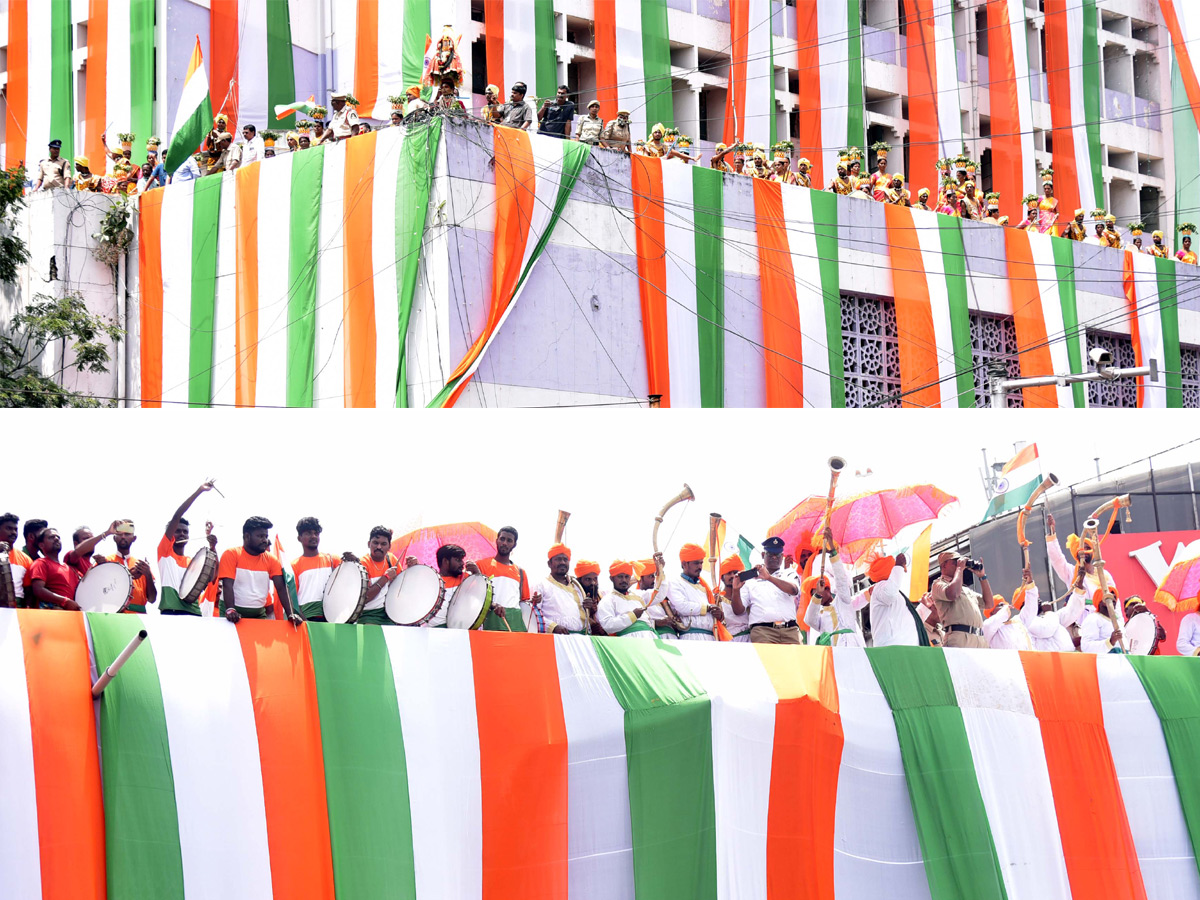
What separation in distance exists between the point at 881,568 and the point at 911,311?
34.1 ft

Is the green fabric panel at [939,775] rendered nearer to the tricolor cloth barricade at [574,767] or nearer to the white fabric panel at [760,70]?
the tricolor cloth barricade at [574,767]

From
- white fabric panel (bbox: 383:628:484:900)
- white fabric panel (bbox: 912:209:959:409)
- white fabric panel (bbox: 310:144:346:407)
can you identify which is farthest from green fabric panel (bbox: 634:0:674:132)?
white fabric panel (bbox: 383:628:484:900)

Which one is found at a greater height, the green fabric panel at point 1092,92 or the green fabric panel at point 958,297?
the green fabric panel at point 1092,92

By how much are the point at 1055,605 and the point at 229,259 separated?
1104 centimetres

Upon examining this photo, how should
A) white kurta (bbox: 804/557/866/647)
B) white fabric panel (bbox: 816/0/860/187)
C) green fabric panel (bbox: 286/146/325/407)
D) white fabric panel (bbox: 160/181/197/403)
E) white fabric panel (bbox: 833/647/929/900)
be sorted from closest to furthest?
white fabric panel (bbox: 833/647/929/900)
white kurta (bbox: 804/557/866/647)
green fabric panel (bbox: 286/146/325/407)
white fabric panel (bbox: 160/181/197/403)
white fabric panel (bbox: 816/0/860/187)

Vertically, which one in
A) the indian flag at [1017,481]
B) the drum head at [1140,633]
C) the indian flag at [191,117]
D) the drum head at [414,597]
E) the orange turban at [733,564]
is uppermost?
the indian flag at [191,117]

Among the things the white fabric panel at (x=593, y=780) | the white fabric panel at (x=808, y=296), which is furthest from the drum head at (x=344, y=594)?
the white fabric panel at (x=808, y=296)

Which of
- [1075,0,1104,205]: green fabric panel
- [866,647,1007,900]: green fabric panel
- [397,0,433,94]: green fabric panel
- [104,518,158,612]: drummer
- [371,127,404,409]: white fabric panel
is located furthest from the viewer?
[1075,0,1104,205]: green fabric panel

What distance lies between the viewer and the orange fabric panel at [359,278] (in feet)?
57.8

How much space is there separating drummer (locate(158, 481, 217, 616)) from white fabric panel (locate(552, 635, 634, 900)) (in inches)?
85.4

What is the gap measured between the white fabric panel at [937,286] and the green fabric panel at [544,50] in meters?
5.30

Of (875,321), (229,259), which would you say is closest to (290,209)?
(229,259)

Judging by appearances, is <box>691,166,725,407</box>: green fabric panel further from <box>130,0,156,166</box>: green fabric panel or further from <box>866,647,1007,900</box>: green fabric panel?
<box>866,647,1007,900</box>: green fabric panel

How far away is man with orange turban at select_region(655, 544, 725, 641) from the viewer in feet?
35.0
